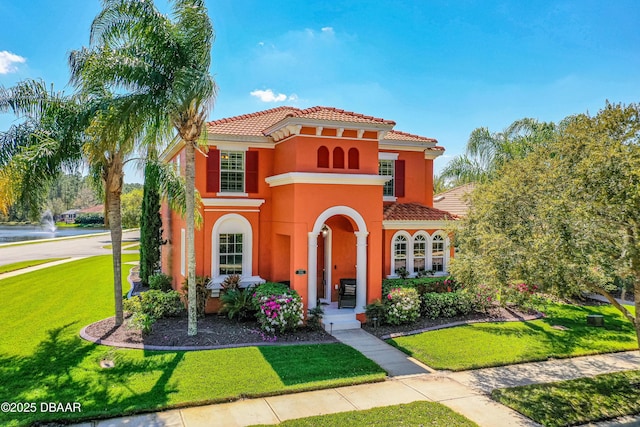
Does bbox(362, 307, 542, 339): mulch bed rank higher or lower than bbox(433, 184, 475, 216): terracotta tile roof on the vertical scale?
lower

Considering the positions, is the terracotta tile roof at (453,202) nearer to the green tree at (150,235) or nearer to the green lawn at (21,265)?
the green tree at (150,235)

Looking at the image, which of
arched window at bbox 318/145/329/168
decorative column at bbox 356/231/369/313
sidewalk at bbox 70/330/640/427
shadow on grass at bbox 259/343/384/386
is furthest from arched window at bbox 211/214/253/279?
sidewalk at bbox 70/330/640/427

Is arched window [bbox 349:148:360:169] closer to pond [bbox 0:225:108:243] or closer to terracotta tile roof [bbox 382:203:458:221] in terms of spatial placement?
terracotta tile roof [bbox 382:203:458:221]

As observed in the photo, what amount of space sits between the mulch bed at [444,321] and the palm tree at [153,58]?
9.80m

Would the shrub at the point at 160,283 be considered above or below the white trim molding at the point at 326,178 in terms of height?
below

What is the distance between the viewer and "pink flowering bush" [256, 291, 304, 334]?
13.5 metres

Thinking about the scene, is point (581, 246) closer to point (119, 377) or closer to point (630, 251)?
point (630, 251)

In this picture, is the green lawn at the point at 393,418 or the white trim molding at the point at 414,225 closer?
the green lawn at the point at 393,418

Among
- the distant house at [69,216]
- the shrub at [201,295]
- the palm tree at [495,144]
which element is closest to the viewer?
the shrub at [201,295]

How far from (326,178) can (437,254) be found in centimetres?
765

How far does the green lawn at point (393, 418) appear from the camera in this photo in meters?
8.14

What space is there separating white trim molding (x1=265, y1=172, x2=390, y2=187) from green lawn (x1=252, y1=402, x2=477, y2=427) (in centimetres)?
825

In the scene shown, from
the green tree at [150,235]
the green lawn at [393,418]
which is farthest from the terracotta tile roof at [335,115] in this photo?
the green tree at [150,235]

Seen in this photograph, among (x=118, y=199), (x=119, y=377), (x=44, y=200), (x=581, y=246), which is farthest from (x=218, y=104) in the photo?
(x=581, y=246)
